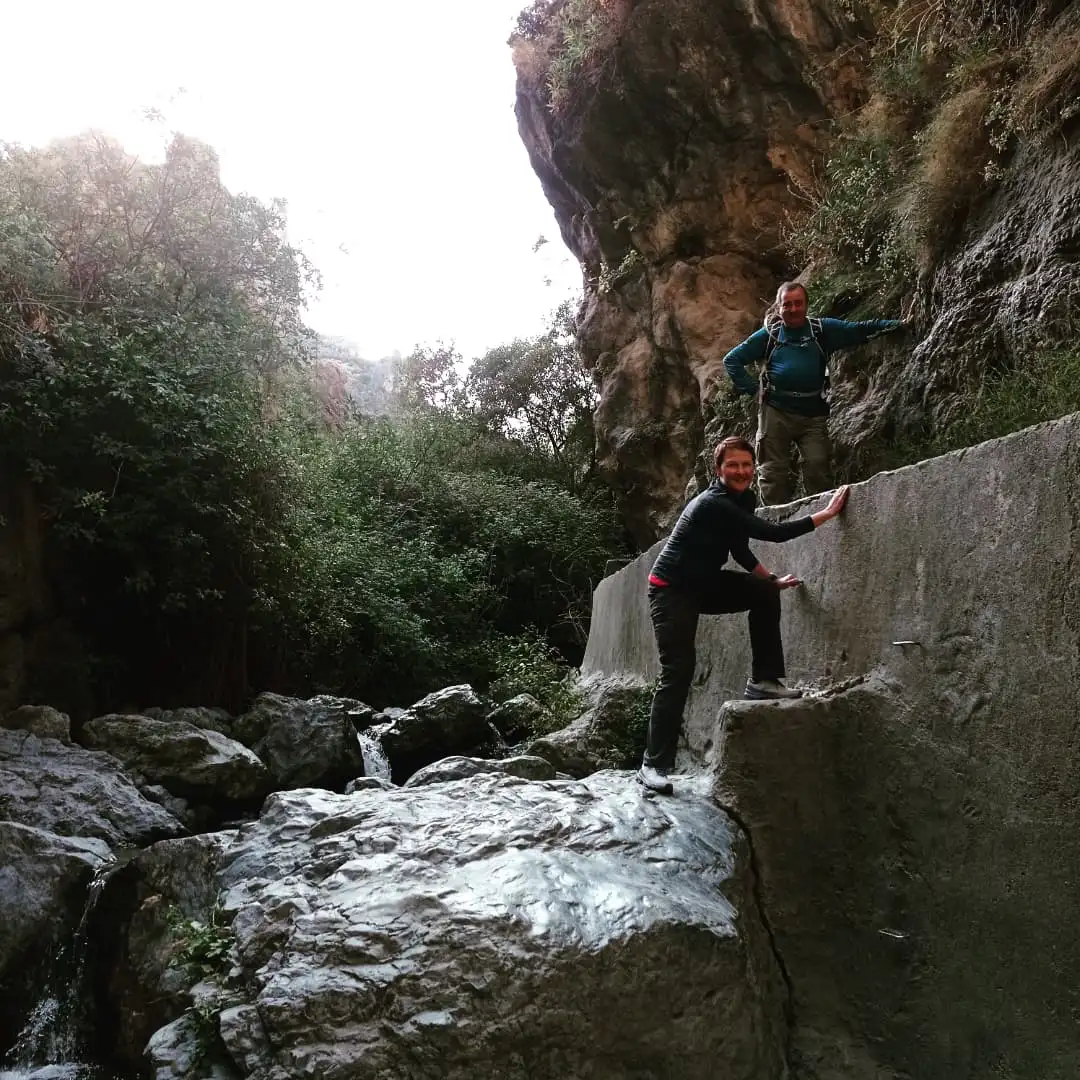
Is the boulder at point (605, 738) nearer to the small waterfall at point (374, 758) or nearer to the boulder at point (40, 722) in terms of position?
the small waterfall at point (374, 758)

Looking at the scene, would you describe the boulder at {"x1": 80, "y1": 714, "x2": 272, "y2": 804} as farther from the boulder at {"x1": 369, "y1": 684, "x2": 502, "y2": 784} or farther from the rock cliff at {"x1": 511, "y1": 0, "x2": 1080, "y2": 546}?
the rock cliff at {"x1": 511, "y1": 0, "x2": 1080, "y2": 546}

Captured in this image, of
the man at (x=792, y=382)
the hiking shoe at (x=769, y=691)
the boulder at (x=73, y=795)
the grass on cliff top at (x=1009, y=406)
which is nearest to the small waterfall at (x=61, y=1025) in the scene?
the boulder at (x=73, y=795)

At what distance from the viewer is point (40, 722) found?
8.02 metres

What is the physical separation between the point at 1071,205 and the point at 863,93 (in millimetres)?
5181

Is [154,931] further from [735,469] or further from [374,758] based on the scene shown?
[374,758]

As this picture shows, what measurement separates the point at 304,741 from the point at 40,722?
2629mm

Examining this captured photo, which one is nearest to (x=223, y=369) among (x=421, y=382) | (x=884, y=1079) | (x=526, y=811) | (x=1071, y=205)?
(x=526, y=811)

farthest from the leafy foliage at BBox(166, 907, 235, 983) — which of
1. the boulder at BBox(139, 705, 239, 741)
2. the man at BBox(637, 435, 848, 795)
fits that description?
the boulder at BBox(139, 705, 239, 741)

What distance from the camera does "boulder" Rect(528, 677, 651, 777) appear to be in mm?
6781

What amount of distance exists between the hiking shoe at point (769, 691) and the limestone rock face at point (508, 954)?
0.67 m

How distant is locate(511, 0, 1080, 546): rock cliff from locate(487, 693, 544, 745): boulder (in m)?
4.03

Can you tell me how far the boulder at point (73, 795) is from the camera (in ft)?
22.7

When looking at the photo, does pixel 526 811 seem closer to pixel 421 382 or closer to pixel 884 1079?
pixel 884 1079

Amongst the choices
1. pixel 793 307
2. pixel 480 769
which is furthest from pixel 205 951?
pixel 793 307
